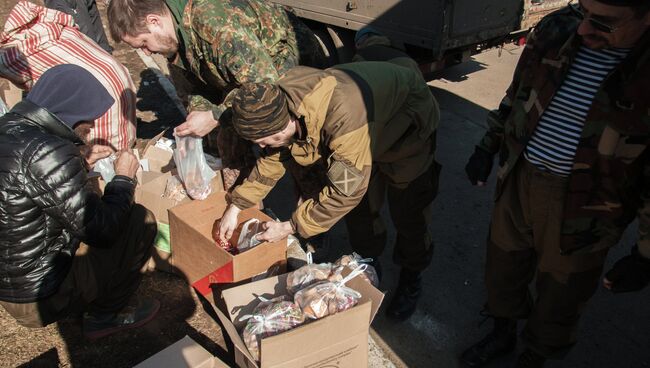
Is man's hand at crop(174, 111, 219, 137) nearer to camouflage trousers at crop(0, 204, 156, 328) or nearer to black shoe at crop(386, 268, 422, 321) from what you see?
camouflage trousers at crop(0, 204, 156, 328)

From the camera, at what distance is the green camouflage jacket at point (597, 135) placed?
1570 millimetres

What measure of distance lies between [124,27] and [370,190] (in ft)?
5.13

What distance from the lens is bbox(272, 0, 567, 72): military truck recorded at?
15.5ft

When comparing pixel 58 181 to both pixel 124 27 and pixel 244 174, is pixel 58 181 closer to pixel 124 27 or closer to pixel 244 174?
pixel 124 27

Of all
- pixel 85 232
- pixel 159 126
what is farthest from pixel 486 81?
pixel 85 232

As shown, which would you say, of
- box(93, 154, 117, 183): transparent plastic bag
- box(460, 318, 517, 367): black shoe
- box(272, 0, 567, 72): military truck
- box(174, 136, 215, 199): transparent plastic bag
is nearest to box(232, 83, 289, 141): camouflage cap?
box(174, 136, 215, 199): transparent plastic bag

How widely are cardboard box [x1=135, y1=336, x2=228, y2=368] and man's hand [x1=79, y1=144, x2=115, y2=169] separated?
1.27m

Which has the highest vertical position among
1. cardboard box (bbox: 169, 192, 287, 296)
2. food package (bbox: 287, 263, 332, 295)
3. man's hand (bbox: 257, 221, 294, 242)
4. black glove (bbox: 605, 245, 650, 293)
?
black glove (bbox: 605, 245, 650, 293)

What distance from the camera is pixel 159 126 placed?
5176 mm

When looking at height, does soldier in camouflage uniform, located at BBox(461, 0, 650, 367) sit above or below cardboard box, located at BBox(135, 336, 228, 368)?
above

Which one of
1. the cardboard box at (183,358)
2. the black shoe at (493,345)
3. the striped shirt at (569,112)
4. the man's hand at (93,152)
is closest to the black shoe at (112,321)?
the cardboard box at (183,358)

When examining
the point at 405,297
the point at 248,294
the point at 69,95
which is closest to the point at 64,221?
the point at 69,95

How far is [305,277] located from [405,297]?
0.95 metres

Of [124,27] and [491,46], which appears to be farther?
[491,46]
